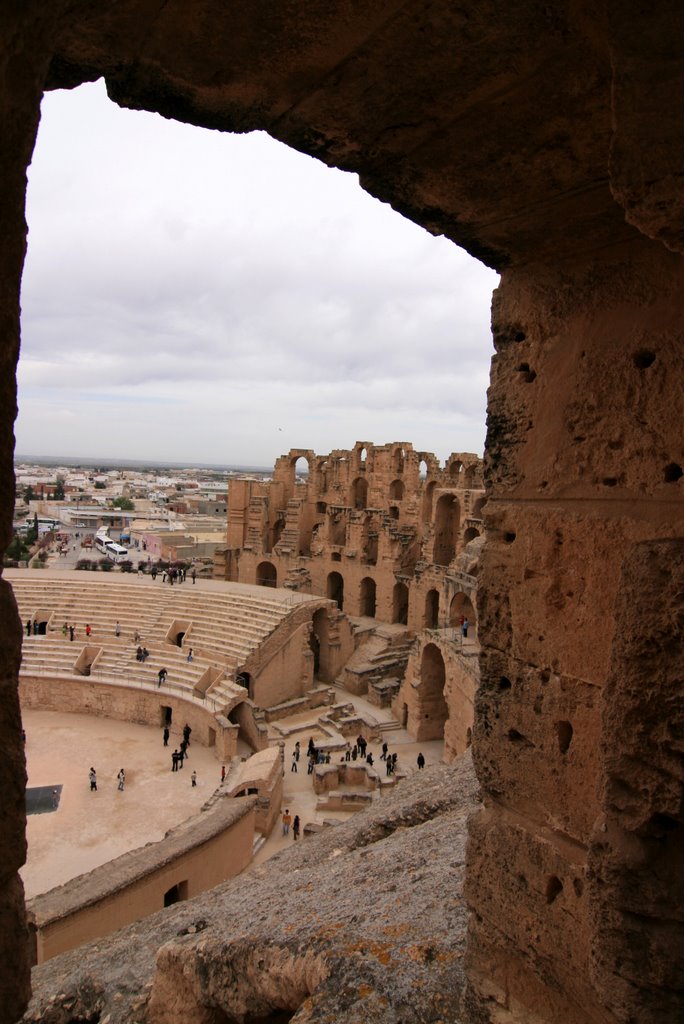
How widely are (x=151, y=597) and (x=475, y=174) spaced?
A: 20.1m

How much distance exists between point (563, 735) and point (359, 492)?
26623 millimetres

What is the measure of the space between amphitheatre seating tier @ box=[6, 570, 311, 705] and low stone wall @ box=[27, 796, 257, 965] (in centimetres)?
581

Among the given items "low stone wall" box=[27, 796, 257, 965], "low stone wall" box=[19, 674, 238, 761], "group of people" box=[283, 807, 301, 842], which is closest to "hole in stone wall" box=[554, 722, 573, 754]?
"low stone wall" box=[27, 796, 257, 965]

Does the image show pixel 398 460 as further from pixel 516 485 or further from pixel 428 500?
pixel 516 485

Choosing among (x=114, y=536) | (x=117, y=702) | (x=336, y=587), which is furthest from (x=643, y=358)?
(x=114, y=536)

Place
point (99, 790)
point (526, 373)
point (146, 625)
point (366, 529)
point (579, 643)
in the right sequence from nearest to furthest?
point (579, 643) < point (526, 373) < point (99, 790) < point (146, 625) < point (366, 529)

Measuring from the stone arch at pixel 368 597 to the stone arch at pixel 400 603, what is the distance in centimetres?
123

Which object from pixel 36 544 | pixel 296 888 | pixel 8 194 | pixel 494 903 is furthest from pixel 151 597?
pixel 36 544

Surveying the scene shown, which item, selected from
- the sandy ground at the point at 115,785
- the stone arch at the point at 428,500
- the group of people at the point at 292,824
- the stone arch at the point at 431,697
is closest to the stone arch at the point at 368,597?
the stone arch at the point at 428,500

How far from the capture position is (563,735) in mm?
2590

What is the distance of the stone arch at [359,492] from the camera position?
28834mm

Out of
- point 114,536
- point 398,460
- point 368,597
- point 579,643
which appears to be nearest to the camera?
point 579,643

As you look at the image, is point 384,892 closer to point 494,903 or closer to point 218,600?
point 494,903

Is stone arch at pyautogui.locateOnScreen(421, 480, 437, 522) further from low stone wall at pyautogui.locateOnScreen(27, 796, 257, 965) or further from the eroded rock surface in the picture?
the eroded rock surface
